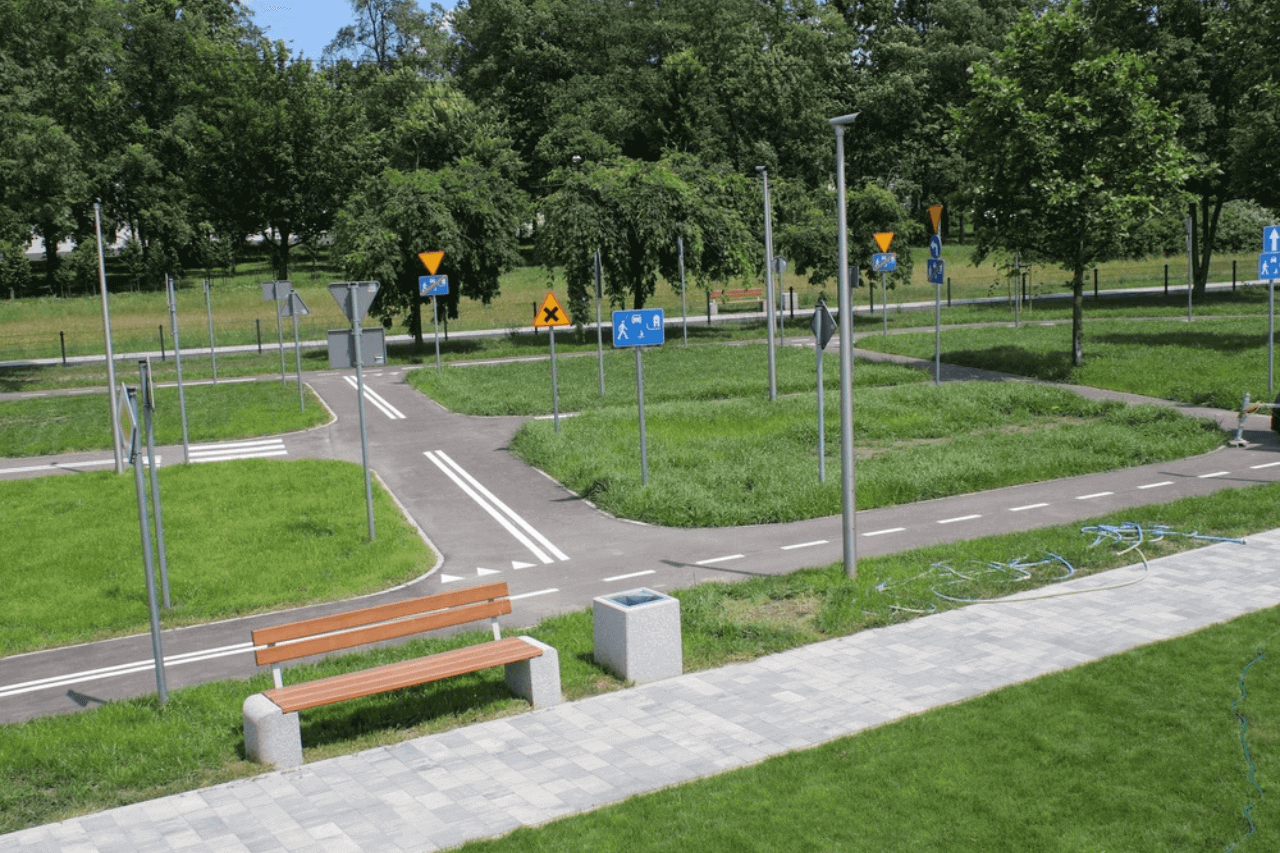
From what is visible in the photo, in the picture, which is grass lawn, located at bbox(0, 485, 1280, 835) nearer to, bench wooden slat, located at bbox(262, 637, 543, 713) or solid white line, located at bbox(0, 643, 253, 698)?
bench wooden slat, located at bbox(262, 637, 543, 713)

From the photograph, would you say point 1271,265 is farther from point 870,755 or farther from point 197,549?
point 197,549

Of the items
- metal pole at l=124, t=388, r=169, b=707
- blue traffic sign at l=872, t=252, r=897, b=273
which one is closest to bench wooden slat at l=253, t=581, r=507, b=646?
metal pole at l=124, t=388, r=169, b=707

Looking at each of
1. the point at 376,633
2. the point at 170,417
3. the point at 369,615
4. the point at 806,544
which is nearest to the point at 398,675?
the point at 376,633

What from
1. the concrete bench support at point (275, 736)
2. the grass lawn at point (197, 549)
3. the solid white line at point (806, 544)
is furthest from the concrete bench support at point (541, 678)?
the solid white line at point (806, 544)

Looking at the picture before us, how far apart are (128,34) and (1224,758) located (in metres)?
84.6

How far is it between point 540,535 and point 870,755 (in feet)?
27.0

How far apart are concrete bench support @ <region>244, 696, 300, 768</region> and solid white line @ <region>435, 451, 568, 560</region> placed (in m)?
6.25

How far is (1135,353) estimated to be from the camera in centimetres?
2973

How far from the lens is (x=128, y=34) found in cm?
7706

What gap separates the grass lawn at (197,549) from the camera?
39.9 feet

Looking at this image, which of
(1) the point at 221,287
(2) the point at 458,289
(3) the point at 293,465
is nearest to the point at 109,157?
(1) the point at 221,287

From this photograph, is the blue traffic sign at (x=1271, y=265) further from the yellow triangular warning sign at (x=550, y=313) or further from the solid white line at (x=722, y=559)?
the solid white line at (x=722, y=559)

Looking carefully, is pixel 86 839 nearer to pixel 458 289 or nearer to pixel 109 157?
pixel 458 289

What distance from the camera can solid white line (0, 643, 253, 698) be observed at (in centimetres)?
1009
